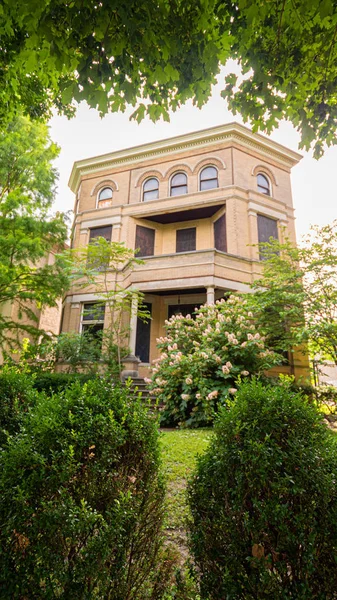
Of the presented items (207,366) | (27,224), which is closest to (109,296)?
(27,224)

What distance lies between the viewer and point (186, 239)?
16.7 m

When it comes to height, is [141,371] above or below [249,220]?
below

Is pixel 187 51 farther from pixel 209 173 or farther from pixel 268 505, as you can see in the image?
pixel 209 173

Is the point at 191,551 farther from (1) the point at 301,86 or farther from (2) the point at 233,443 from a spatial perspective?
(1) the point at 301,86

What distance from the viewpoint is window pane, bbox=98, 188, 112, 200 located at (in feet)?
58.0

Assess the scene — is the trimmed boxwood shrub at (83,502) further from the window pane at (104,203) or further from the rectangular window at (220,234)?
the window pane at (104,203)

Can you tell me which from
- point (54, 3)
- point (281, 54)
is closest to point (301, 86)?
point (281, 54)

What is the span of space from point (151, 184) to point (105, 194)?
268 cm

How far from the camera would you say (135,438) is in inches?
72.7

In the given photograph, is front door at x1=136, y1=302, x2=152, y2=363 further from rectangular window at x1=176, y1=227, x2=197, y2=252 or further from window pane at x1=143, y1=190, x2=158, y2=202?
window pane at x1=143, y1=190, x2=158, y2=202

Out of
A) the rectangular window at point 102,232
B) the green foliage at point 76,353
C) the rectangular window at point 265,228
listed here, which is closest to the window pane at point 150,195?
the rectangular window at point 102,232

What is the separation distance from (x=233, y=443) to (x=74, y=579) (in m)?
0.93

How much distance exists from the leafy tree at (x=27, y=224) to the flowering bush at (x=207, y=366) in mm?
4758

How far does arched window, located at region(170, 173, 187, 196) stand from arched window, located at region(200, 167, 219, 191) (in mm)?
896
